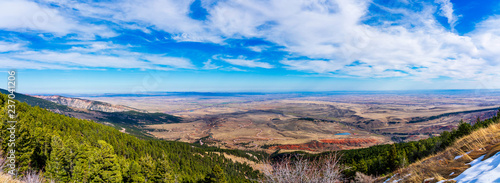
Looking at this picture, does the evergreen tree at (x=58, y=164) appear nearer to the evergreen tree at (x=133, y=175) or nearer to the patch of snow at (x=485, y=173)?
the evergreen tree at (x=133, y=175)

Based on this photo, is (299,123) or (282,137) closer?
(282,137)

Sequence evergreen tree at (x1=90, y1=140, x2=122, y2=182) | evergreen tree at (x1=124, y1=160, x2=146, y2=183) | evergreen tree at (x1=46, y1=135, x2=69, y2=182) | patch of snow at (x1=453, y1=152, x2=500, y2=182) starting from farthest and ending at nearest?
evergreen tree at (x1=124, y1=160, x2=146, y2=183) → evergreen tree at (x1=90, y1=140, x2=122, y2=182) → evergreen tree at (x1=46, y1=135, x2=69, y2=182) → patch of snow at (x1=453, y1=152, x2=500, y2=182)

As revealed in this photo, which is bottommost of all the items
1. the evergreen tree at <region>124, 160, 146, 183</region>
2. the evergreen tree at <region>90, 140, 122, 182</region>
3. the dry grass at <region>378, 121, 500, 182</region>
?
the evergreen tree at <region>124, 160, 146, 183</region>

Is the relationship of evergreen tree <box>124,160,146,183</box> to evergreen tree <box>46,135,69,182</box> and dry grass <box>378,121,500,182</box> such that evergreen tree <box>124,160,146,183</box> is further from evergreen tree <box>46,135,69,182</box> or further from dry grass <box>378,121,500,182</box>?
dry grass <box>378,121,500,182</box>

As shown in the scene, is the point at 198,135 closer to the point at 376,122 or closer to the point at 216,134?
the point at 216,134

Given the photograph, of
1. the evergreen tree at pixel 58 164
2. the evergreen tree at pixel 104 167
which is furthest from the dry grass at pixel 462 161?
the evergreen tree at pixel 58 164

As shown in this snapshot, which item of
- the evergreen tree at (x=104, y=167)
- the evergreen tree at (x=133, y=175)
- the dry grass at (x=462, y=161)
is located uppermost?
the dry grass at (x=462, y=161)

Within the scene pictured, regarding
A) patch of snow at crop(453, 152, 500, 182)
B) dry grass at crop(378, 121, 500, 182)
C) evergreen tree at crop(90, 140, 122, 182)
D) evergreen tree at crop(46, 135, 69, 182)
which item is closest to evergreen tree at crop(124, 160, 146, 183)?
evergreen tree at crop(90, 140, 122, 182)

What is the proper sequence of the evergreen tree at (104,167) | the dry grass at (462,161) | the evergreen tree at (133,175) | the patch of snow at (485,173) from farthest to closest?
the evergreen tree at (133,175) < the evergreen tree at (104,167) < the dry grass at (462,161) < the patch of snow at (485,173)

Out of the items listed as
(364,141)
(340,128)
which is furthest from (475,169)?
(340,128)
